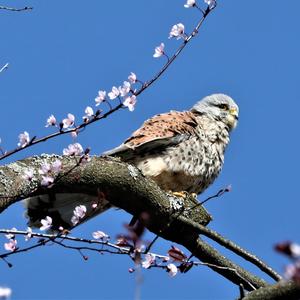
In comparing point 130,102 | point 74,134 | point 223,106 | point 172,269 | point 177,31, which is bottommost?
point 172,269

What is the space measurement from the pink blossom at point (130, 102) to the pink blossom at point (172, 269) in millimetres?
866

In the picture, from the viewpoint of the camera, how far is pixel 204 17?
121 inches

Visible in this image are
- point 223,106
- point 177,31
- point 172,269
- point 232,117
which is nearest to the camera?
point 172,269

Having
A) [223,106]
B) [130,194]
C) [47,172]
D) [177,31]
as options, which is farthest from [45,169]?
[223,106]

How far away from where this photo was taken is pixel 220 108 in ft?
18.9

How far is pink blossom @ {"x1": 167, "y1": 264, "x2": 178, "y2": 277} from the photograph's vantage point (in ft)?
9.71

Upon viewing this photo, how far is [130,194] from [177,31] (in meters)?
0.90

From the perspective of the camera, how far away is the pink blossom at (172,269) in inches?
117

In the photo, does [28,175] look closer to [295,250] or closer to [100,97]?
[100,97]

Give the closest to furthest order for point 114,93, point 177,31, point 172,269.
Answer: point 114,93 → point 172,269 → point 177,31

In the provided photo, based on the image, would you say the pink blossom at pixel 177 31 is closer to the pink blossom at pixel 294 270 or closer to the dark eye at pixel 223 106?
the pink blossom at pixel 294 270

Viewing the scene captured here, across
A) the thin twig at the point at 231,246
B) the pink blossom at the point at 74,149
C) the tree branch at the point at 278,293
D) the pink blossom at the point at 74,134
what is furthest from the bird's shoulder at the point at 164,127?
the tree branch at the point at 278,293

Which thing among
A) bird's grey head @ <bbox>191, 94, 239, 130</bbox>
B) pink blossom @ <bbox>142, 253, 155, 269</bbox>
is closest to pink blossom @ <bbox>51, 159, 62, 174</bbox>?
pink blossom @ <bbox>142, 253, 155, 269</bbox>

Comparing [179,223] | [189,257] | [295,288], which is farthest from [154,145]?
[295,288]
